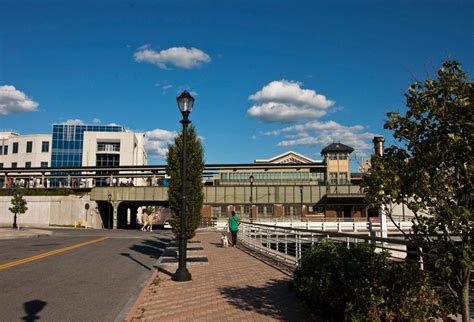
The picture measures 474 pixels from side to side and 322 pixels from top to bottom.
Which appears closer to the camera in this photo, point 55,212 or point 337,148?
point 55,212

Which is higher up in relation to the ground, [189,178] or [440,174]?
[189,178]

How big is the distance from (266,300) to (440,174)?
4622 millimetres

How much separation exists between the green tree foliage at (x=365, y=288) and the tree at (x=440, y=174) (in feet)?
1.89

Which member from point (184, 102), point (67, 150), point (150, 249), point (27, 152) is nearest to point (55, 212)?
point (67, 150)

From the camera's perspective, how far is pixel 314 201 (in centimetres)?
5722

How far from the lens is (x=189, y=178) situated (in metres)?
16.0

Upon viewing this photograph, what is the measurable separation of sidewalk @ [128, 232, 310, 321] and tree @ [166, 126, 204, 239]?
407 cm

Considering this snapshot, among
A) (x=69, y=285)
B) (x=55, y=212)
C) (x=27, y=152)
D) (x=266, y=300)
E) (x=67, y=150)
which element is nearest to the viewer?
(x=266, y=300)

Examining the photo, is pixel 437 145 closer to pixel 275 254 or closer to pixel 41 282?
pixel 41 282

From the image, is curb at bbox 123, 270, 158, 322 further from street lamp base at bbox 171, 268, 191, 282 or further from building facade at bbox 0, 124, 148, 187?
building facade at bbox 0, 124, 148, 187

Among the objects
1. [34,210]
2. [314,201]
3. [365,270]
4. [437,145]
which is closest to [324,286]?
[365,270]

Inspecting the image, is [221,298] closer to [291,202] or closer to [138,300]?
[138,300]

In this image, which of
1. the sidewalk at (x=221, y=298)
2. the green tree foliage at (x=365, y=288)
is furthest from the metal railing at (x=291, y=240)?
the sidewalk at (x=221, y=298)

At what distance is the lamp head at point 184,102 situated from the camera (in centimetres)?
1109
